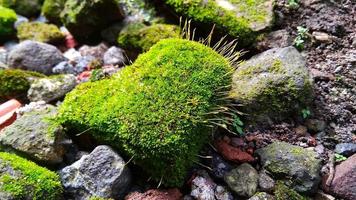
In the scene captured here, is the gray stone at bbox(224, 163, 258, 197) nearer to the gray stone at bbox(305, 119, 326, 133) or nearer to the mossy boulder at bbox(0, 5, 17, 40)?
the gray stone at bbox(305, 119, 326, 133)

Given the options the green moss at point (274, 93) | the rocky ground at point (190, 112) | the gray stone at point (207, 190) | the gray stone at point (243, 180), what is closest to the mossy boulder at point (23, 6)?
the rocky ground at point (190, 112)

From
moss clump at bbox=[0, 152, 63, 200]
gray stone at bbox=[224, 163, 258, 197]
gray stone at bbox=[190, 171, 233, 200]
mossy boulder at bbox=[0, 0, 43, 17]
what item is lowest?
mossy boulder at bbox=[0, 0, 43, 17]

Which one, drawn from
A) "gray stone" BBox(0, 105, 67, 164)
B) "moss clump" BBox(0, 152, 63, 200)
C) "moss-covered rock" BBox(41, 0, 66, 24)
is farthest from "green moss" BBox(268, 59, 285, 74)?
"moss-covered rock" BBox(41, 0, 66, 24)

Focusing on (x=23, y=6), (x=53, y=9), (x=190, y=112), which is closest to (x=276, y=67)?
(x=190, y=112)

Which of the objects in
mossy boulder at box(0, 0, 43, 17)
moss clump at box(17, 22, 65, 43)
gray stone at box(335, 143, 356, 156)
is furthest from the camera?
mossy boulder at box(0, 0, 43, 17)

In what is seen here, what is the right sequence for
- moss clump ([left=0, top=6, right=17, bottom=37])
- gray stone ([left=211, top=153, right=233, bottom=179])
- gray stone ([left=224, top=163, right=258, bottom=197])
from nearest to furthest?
gray stone ([left=224, top=163, right=258, bottom=197]) → gray stone ([left=211, top=153, right=233, bottom=179]) → moss clump ([left=0, top=6, right=17, bottom=37])

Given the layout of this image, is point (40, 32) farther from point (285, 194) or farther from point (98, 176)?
point (285, 194)

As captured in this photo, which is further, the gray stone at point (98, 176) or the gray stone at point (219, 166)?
the gray stone at point (219, 166)

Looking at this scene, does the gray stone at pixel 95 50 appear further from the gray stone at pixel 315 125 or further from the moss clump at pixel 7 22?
the gray stone at pixel 315 125
